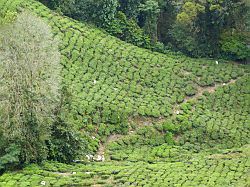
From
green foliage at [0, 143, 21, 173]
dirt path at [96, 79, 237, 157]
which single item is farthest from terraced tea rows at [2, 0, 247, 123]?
green foliage at [0, 143, 21, 173]

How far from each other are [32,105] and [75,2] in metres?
17.7

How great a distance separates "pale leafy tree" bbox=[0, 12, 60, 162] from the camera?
25828 millimetres

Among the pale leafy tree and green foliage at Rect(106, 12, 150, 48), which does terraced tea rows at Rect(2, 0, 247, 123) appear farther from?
the pale leafy tree

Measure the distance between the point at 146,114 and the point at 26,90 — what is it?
10.5 metres

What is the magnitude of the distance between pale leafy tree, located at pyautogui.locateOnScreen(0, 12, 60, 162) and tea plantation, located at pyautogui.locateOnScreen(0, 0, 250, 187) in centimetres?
144

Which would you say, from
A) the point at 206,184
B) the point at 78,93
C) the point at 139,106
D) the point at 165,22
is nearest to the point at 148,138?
the point at 139,106

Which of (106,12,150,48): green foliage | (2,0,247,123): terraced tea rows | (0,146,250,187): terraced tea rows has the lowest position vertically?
(0,146,250,187): terraced tea rows

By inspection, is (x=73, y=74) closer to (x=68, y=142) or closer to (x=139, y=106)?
(x=139, y=106)

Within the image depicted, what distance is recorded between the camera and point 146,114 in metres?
34.5

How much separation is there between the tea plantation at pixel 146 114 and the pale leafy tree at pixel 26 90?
1.44m

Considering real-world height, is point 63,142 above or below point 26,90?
below

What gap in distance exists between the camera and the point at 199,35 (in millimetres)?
42312

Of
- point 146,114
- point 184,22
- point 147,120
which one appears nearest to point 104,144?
point 147,120

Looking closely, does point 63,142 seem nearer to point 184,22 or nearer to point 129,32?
point 129,32
